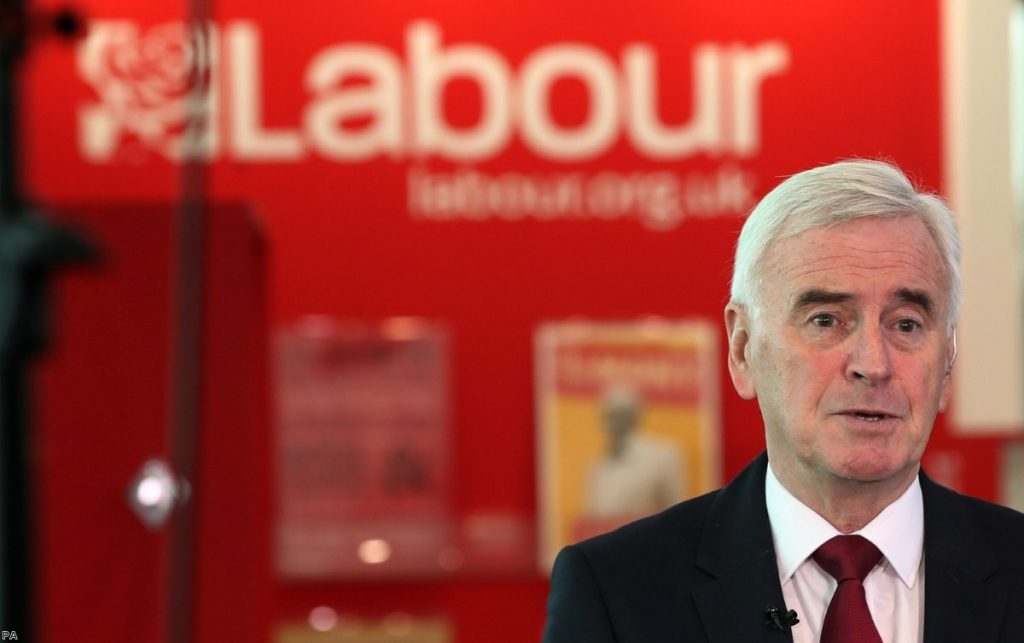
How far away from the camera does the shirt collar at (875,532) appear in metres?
1.38

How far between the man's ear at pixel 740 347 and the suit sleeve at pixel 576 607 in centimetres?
25

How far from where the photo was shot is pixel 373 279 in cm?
410

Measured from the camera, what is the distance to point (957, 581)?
1.35m

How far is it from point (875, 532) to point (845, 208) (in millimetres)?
310

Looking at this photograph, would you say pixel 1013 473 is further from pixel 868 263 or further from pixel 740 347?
pixel 868 263

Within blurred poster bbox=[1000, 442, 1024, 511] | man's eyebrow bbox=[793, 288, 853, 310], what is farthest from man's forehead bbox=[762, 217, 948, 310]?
blurred poster bbox=[1000, 442, 1024, 511]

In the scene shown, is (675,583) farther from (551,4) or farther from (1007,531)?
(551,4)

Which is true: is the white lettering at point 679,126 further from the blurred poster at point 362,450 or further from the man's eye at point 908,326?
the man's eye at point 908,326

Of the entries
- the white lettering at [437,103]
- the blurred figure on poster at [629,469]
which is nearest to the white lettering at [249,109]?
the white lettering at [437,103]

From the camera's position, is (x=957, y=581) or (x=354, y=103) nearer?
(x=957, y=581)

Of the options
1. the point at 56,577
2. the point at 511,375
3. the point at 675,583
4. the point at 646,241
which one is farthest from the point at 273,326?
the point at 675,583

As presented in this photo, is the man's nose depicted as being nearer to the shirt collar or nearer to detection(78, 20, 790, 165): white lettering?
the shirt collar

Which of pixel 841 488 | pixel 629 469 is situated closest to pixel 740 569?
pixel 841 488

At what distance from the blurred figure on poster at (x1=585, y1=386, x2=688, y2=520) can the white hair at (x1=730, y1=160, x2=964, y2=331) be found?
8.48ft
